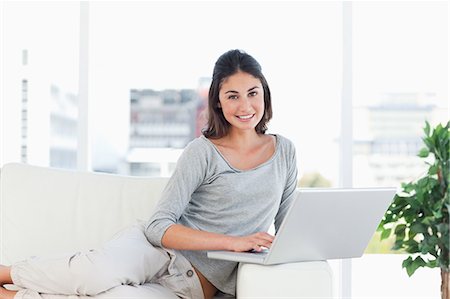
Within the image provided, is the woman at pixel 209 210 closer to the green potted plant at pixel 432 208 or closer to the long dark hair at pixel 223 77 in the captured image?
the long dark hair at pixel 223 77

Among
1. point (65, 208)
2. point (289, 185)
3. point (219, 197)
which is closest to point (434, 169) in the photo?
point (289, 185)

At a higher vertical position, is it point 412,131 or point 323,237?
point 412,131

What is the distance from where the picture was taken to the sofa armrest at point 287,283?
229cm

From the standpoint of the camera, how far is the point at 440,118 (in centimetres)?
430

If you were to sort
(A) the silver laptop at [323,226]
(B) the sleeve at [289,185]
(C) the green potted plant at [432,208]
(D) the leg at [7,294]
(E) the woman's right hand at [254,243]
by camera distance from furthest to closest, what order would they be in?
1. (C) the green potted plant at [432,208]
2. (B) the sleeve at [289,185]
3. (D) the leg at [7,294]
4. (E) the woman's right hand at [254,243]
5. (A) the silver laptop at [323,226]

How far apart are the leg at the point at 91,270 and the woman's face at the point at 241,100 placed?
58 cm

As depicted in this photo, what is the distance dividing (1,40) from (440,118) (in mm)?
2568

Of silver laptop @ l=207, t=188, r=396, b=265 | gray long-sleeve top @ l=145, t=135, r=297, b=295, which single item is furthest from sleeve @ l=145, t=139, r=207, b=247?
silver laptop @ l=207, t=188, r=396, b=265

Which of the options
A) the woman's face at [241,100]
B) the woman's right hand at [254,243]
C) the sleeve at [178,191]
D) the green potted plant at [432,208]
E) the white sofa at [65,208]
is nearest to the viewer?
the woman's right hand at [254,243]

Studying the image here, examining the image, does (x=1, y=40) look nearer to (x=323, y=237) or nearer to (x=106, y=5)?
(x=106, y=5)

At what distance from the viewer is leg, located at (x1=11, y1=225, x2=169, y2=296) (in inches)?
96.3

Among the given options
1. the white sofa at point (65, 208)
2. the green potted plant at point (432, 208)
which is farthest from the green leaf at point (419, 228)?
the white sofa at point (65, 208)

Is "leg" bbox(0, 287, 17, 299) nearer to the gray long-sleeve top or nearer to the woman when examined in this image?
the woman

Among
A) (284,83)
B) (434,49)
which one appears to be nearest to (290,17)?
(284,83)
